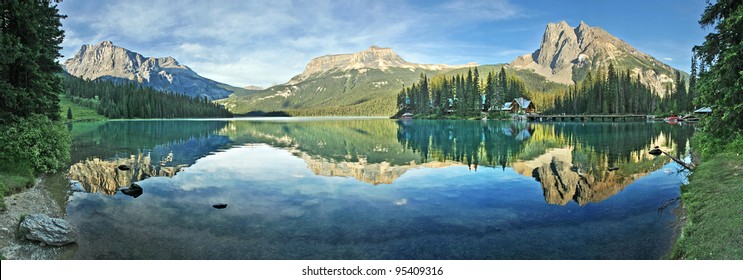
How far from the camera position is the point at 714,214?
41.4ft

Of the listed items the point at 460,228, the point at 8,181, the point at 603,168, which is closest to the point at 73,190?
the point at 8,181

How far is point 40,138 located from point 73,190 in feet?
12.9

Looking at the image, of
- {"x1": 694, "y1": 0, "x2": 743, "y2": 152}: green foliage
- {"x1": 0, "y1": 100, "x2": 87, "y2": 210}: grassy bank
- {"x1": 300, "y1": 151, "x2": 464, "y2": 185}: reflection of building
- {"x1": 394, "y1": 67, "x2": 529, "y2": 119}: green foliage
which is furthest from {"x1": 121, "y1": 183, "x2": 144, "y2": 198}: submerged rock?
{"x1": 394, "y1": 67, "x2": 529, "y2": 119}: green foliage

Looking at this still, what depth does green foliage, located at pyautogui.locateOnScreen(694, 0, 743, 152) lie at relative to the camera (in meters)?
Answer: 16.9

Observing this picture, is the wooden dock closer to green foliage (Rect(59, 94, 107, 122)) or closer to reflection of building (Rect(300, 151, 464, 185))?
reflection of building (Rect(300, 151, 464, 185))

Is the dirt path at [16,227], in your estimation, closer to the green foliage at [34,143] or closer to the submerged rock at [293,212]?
the green foliage at [34,143]

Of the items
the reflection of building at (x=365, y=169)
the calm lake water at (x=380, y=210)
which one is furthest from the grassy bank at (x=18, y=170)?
the reflection of building at (x=365, y=169)

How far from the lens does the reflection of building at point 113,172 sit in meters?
23.0

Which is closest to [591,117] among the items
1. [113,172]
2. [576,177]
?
[576,177]

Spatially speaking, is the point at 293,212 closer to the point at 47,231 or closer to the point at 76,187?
the point at 47,231

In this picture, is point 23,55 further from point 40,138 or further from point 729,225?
point 729,225

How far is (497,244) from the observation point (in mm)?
12344

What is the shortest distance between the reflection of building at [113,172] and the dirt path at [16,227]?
3843 millimetres

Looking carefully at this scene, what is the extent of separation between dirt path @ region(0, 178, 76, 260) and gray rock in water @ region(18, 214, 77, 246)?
0.61ft
